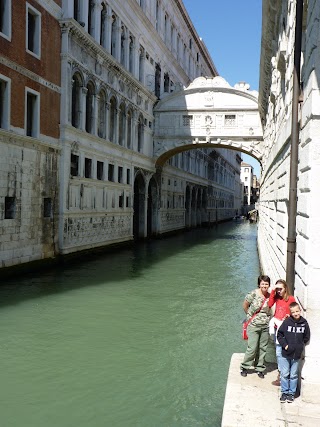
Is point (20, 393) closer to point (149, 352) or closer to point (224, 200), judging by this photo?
point (149, 352)

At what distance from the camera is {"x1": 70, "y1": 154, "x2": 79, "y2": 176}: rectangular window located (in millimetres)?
15048

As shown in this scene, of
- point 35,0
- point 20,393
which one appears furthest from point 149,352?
point 35,0

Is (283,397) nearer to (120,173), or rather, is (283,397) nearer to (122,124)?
(120,173)

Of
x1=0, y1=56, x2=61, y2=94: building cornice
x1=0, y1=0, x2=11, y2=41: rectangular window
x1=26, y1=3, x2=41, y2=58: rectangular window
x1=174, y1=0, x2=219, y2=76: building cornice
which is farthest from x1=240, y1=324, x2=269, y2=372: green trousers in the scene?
x1=174, y1=0, x2=219, y2=76: building cornice

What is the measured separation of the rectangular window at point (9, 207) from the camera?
38.1 ft

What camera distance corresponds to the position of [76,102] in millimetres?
15461

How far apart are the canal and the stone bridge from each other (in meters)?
11.3

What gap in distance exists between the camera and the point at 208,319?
27.1ft

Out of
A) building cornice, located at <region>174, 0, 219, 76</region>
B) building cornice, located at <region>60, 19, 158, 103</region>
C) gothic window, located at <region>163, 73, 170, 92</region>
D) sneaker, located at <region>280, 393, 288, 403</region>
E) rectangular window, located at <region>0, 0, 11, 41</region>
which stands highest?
building cornice, located at <region>174, 0, 219, 76</region>

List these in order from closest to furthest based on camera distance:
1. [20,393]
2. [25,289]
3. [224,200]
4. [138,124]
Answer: [20,393] → [25,289] → [138,124] → [224,200]

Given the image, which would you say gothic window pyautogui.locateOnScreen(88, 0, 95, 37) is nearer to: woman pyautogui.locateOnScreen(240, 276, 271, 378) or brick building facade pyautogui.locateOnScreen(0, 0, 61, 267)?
brick building facade pyautogui.locateOnScreen(0, 0, 61, 267)

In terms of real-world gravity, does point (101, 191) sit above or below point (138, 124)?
below

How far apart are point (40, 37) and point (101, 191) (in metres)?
6.27

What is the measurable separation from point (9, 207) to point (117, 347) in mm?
6530
